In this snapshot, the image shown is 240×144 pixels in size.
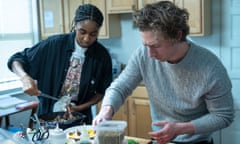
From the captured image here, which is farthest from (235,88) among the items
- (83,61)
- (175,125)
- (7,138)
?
(7,138)

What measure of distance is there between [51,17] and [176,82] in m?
2.59

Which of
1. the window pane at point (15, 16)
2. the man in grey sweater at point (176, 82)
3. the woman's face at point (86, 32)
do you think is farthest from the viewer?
the window pane at point (15, 16)

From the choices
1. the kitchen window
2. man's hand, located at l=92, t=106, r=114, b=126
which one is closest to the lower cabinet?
the kitchen window

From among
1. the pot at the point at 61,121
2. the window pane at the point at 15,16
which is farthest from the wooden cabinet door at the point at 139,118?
the window pane at the point at 15,16

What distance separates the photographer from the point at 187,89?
149cm

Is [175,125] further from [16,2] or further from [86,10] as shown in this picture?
[16,2]

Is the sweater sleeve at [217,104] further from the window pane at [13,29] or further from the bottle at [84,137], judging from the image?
the window pane at [13,29]

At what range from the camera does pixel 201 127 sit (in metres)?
1.40

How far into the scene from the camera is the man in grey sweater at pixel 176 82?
4.56 feet

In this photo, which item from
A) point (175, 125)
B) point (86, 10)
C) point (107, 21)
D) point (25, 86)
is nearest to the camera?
point (175, 125)

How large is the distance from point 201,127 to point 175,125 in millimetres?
129

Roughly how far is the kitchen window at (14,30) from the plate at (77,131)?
85.9 inches

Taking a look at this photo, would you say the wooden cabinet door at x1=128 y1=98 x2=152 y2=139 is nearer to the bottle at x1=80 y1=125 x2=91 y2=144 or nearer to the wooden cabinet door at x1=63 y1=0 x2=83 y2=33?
the wooden cabinet door at x1=63 y1=0 x2=83 y2=33

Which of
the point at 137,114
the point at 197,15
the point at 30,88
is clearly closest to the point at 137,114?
the point at 137,114
